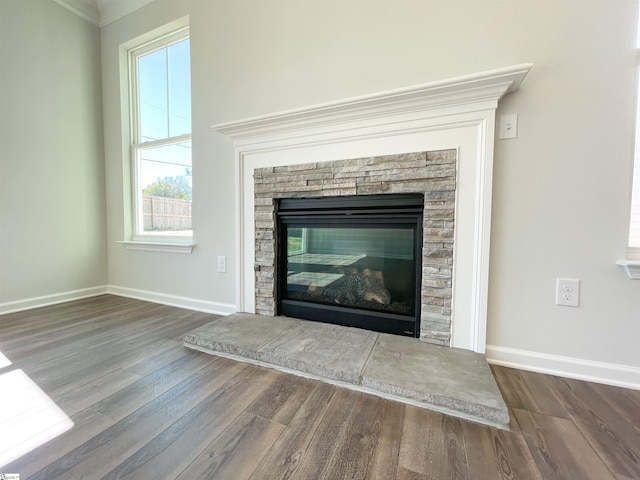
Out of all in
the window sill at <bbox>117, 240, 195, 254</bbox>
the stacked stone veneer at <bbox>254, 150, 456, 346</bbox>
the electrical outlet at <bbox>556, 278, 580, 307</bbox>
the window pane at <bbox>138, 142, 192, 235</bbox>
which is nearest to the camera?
the electrical outlet at <bbox>556, 278, 580, 307</bbox>

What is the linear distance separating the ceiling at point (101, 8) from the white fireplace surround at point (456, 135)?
2203 millimetres

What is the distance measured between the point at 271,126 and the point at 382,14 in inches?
38.1

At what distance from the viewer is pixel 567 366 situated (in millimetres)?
1406

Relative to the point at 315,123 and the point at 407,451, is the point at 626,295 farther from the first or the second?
the point at 315,123

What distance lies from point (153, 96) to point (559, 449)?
3.80 m

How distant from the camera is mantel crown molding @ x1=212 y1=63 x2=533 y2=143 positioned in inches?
52.5

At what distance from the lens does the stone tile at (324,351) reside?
1.33m

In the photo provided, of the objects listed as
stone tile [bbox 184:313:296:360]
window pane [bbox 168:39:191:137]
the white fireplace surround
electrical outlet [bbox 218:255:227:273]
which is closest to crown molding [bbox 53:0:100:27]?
window pane [bbox 168:39:191:137]

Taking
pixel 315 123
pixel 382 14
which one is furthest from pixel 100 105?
pixel 382 14

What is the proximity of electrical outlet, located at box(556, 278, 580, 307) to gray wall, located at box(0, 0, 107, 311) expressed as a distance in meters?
3.94

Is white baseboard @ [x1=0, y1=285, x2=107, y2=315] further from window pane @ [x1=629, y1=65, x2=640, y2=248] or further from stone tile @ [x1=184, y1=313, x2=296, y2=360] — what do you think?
window pane @ [x1=629, y1=65, x2=640, y2=248]

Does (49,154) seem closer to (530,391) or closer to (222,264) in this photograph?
(222,264)

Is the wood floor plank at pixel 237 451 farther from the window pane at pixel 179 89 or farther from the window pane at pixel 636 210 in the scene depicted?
the window pane at pixel 179 89

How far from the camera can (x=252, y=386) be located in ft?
4.28
